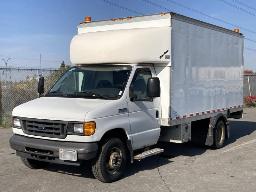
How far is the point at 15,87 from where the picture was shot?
50.5 ft

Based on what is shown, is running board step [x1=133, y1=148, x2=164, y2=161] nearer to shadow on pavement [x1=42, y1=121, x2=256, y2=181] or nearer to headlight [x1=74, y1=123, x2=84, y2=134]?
shadow on pavement [x1=42, y1=121, x2=256, y2=181]

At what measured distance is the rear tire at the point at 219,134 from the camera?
434 inches

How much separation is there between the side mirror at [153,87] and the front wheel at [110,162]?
3.57ft

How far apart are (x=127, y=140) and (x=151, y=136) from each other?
2.81ft


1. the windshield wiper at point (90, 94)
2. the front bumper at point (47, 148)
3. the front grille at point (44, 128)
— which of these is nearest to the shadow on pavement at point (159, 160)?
the front bumper at point (47, 148)

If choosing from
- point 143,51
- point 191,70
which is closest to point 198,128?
point 191,70

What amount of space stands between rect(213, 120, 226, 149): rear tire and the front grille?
200 inches

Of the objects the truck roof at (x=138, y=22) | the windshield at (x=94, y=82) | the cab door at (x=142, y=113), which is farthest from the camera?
the truck roof at (x=138, y=22)

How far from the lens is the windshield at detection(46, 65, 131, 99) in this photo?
7.90m

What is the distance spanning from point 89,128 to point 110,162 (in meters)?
0.93

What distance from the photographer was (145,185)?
740cm

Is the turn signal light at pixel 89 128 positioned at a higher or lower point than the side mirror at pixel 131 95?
lower

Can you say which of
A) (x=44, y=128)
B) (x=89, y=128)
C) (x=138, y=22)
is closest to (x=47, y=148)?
(x=44, y=128)

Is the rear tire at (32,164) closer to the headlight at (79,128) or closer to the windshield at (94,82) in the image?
the windshield at (94,82)
